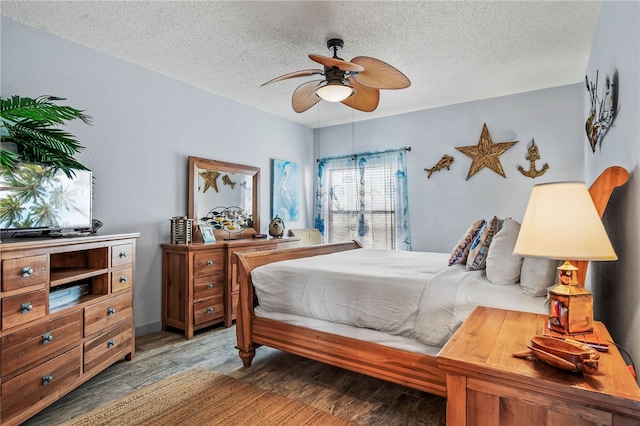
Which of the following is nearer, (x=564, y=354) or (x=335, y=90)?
(x=564, y=354)

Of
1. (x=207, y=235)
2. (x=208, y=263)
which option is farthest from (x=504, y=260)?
(x=207, y=235)

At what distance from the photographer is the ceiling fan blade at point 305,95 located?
8.70 feet

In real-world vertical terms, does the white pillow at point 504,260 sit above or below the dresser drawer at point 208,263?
above

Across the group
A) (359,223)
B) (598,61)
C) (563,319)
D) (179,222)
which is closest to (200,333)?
(179,222)

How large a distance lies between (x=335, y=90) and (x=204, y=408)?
7.44 feet

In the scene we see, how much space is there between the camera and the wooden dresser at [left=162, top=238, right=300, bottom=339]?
10.5 feet

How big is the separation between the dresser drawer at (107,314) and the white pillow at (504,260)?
8.47ft

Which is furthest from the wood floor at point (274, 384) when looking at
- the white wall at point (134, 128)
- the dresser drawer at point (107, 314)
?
the white wall at point (134, 128)

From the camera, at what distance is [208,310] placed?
11.0 ft

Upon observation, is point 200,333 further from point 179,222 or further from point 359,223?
point 359,223

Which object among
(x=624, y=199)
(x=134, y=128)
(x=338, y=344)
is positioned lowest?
(x=338, y=344)

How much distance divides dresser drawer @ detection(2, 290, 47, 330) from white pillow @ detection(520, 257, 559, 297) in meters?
2.68

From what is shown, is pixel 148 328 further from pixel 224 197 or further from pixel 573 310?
pixel 573 310

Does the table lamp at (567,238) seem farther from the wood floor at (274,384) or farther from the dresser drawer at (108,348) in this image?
the dresser drawer at (108,348)
